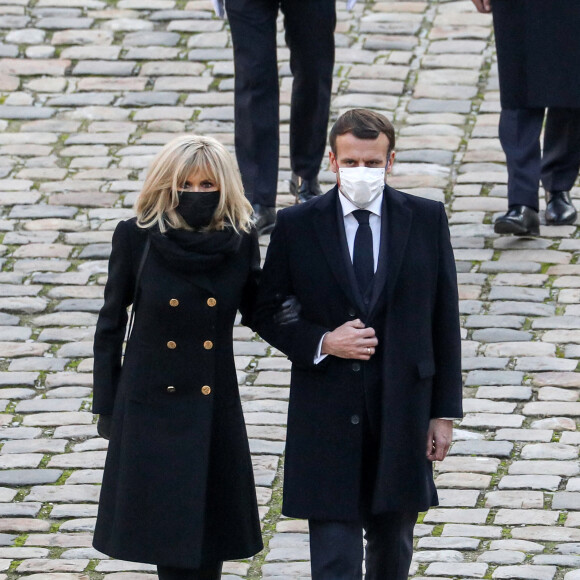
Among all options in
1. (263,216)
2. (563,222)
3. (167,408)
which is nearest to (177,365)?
(167,408)

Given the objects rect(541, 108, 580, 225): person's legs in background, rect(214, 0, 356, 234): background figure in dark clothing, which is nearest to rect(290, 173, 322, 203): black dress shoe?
rect(214, 0, 356, 234): background figure in dark clothing

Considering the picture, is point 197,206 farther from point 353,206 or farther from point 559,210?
point 559,210

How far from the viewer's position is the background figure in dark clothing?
7.90m

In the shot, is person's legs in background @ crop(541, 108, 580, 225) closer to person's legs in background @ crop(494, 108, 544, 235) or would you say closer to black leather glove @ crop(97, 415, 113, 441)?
person's legs in background @ crop(494, 108, 544, 235)

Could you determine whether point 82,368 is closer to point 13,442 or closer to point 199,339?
point 13,442

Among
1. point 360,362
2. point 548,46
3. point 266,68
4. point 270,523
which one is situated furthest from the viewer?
point 548,46

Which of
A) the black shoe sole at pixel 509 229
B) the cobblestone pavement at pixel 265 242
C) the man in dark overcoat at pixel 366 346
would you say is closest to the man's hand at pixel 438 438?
the man in dark overcoat at pixel 366 346

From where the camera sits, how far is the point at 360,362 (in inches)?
180

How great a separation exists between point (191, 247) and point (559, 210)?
419cm

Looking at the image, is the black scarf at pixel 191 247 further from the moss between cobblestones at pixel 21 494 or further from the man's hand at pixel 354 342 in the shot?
the moss between cobblestones at pixel 21 494

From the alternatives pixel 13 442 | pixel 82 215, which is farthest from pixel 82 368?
pixel 82 215

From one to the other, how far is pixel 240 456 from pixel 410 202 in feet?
2.93

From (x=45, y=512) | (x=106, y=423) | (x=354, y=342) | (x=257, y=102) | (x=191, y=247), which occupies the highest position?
(x=257, y=102)

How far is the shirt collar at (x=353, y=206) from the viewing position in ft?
15.1
